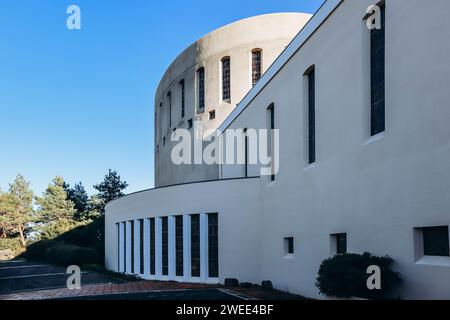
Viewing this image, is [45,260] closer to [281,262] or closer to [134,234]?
[134,234]

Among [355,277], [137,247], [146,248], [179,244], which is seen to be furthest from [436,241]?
[137,247]

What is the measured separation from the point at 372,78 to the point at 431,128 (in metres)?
2.99

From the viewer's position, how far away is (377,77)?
34.3 feet

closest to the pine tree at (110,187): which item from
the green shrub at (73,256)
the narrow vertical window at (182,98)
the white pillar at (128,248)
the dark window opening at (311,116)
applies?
the green shrub at (73,256)

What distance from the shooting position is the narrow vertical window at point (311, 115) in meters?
13.9

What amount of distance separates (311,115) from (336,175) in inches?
116

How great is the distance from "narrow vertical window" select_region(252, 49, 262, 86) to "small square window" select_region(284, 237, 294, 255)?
15.4 metres

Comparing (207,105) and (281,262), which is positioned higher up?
(207,105)

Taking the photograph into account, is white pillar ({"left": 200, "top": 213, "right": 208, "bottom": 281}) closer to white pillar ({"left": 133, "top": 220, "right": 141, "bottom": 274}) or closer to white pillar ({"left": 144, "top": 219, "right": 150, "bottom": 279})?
white pillar ({"left": 144, "top": 219, "right": 150, "bottom": 279})

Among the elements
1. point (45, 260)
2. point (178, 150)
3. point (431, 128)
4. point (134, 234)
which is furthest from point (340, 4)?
point (45, 260)

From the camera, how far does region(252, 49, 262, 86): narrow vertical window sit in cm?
2905

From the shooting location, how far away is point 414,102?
28.0 feet

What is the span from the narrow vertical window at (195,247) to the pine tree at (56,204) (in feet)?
135

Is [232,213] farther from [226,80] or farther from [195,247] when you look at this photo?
[226,80]
